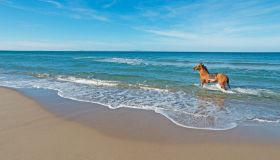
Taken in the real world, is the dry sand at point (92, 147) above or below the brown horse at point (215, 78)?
below

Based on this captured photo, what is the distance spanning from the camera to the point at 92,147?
15.3ft

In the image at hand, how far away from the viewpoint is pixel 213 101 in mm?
9469

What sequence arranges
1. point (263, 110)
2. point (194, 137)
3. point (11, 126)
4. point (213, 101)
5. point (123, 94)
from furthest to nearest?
1. point (123, 94)
2. point (213, 101)
3. point (263, 110)
4. point (11, 126)
5. point (194, 137)

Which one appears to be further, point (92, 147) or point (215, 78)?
point (215, 78)

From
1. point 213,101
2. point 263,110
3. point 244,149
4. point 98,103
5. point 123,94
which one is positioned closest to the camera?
point 244,149

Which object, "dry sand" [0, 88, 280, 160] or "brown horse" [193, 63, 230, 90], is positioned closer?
"dry sand" [0, 88, 280, 160]

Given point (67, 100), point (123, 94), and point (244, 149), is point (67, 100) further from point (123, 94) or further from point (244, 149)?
point (244, 149)

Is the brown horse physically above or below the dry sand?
above

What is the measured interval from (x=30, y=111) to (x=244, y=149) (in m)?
6.22

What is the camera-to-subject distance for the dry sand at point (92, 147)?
4309 mm

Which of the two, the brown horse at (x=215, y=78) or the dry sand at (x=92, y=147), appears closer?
the dry sand at (x=92, y=147)

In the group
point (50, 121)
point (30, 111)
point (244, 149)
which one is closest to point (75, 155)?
point (50, 121)

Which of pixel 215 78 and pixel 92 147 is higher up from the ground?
pixel 215 78

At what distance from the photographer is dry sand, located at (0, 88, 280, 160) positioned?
170 inches
